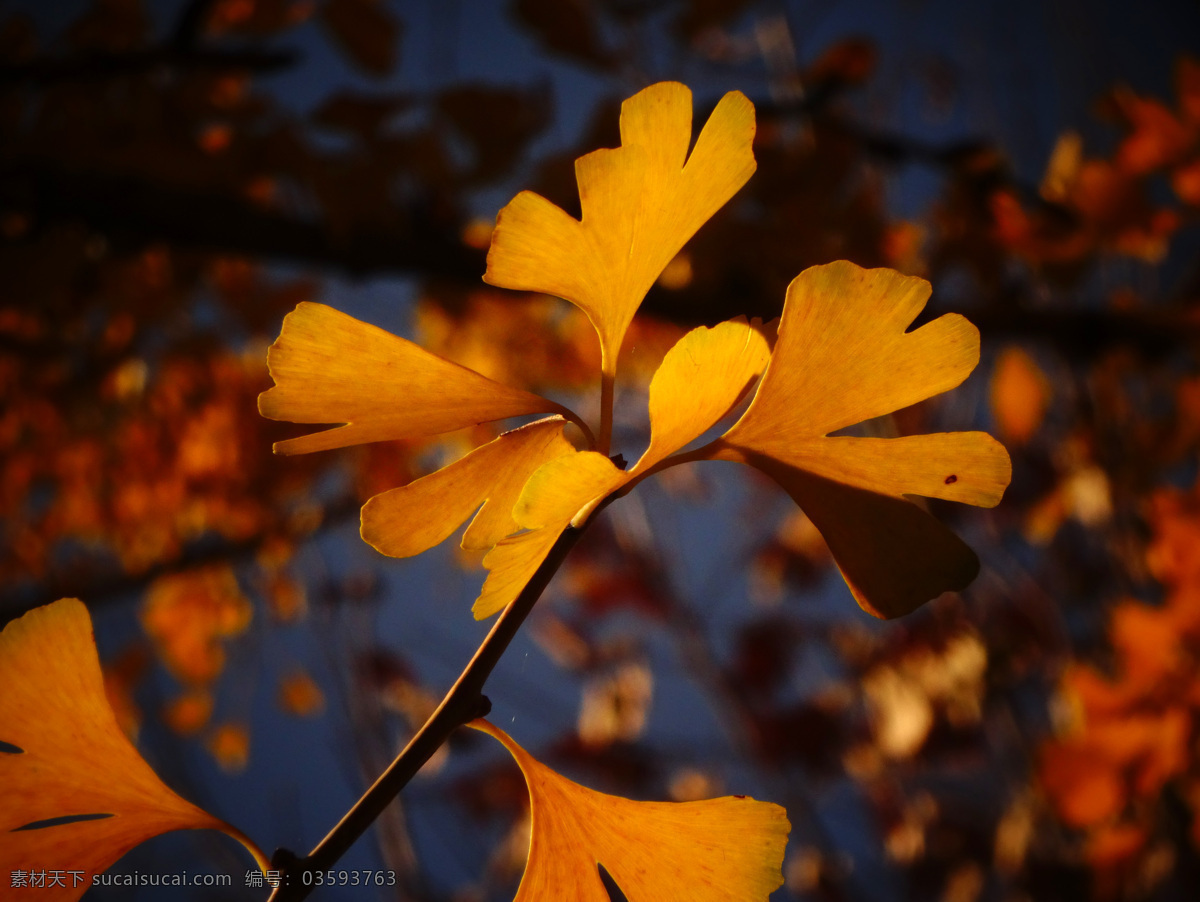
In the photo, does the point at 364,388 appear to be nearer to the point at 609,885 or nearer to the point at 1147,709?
the point at 1147,709

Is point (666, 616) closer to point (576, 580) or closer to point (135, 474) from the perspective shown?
point (576, 580)

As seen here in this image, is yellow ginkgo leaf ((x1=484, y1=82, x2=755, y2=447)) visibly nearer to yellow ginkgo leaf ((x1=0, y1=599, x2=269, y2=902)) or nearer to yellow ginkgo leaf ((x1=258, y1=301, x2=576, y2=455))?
yellow ginkgo leaf ((x1=258, y1=301, x2=576, y2=455))

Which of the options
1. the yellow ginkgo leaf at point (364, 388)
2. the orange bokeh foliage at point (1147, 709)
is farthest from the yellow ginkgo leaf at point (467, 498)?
the orange bokeh foliage at point (1147, 709)

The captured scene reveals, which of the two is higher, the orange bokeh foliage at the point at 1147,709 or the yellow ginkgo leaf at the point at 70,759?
the yellow ginkgo leaf at the point at 70,759

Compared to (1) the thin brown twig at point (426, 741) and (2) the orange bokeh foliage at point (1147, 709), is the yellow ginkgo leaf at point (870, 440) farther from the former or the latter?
(2) the orange bokeh foliage at point (1147, 709)

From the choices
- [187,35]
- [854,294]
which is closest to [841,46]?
[187,35]

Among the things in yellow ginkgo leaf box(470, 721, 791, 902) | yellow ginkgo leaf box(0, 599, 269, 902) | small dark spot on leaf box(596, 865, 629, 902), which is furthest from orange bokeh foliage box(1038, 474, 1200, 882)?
yellow ginkgo leaf box(0, 599, 269, 902)
